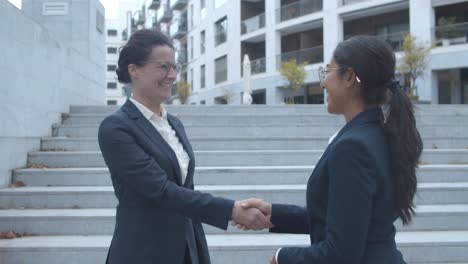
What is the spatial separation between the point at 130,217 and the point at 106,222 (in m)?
2.89

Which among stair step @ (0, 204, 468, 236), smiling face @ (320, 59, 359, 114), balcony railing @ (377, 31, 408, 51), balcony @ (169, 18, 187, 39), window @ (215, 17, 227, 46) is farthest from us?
balcony @ (169, 18, 187, 39)

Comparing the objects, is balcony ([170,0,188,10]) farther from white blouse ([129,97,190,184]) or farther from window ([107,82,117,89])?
white blouse ([129,97,190,184])

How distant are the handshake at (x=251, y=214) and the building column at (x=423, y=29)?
21.8 m

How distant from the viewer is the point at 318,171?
5.95 ft

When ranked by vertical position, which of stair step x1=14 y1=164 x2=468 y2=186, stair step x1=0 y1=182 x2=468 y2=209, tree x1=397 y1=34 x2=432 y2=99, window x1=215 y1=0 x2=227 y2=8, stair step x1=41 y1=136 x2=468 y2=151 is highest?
window x1=215 y1=0 x2=227 y2=8

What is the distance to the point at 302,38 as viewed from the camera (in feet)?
101

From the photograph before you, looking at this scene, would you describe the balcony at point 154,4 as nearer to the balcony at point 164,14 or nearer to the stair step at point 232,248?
the balcony at point 164,14

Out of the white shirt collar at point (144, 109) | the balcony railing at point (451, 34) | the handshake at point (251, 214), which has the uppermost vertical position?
the balcony railing at point (451, 34)

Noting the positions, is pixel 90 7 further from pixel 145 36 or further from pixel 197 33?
pixel 197 33

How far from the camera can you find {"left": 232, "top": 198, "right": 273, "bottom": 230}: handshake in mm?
2229

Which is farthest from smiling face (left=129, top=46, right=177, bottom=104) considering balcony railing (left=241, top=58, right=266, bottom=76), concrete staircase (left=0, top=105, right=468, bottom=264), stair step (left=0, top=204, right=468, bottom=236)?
balcony railing (left=241, top=58, right=266, bottom=76)

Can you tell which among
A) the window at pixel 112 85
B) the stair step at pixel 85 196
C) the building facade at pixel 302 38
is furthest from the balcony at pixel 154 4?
the stair step at pixel 85 196

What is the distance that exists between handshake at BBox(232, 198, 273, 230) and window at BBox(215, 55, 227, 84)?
3481 centimetres

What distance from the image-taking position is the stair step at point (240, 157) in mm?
6426
